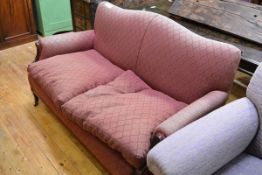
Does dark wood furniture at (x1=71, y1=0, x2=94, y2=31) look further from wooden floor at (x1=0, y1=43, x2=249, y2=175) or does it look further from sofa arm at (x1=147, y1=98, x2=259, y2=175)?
sofa arm at (x1=147, y1=98, x2=259, y2=175)

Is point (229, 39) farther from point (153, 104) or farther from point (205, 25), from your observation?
point (153, 104)

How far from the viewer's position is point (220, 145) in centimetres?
117

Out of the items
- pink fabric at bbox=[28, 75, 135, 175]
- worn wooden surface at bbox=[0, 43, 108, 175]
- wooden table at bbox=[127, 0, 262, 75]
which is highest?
wooden table at bbox=[127, 0, 262, 75]

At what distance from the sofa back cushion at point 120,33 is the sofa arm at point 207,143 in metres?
0.86

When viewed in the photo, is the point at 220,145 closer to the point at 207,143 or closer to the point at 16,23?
the point at 207,143

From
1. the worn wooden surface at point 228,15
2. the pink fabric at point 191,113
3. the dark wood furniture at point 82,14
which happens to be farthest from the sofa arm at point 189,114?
the dark wood furniture at point 82,14

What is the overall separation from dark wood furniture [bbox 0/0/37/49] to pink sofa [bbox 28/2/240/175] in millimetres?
1349

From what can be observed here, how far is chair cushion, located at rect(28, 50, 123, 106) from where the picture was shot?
1789 millimetres

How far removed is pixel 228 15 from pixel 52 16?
2329mm

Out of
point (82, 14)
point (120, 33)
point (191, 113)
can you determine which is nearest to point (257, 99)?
point (191, 113)

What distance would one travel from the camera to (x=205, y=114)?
1.37 metres

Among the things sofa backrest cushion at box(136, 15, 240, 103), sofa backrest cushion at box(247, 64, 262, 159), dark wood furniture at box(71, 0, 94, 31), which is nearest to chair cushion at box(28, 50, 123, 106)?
sofa backrest cushion at box(136, 15, 240, 103)

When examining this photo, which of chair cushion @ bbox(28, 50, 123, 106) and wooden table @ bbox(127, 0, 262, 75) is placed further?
chair cushion @ bbox(28, 50, 123, 106)

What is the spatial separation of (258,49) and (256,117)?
559mm
